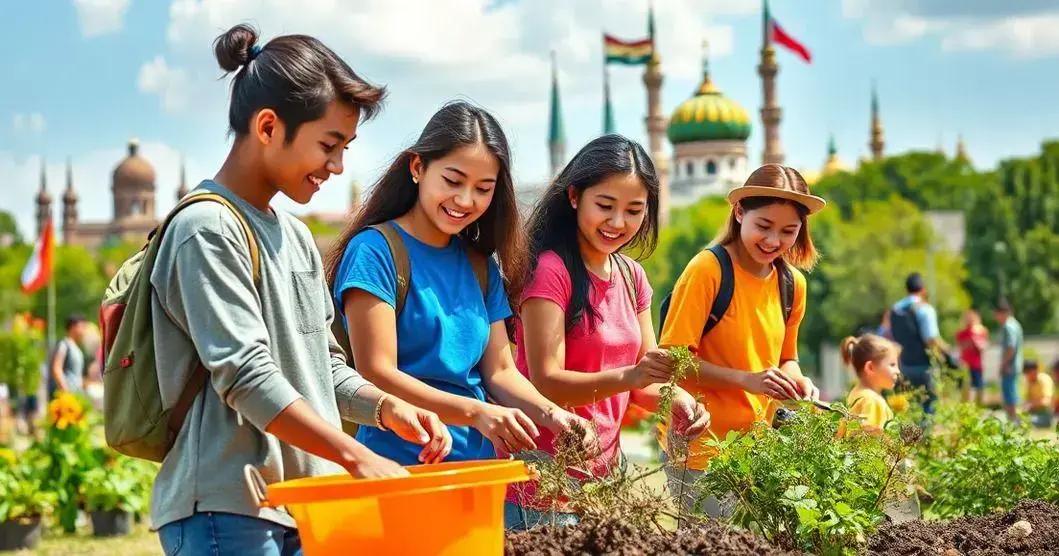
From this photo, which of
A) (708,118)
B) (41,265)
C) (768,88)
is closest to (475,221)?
(41,265)

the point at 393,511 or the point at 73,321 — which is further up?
the point at 73,321

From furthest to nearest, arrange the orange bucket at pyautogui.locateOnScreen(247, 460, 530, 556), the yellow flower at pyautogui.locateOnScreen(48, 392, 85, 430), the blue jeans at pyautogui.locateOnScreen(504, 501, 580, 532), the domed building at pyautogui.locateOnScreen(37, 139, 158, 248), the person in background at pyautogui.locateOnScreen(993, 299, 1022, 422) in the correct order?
the domed building at pyautogui.locateOnScreen(37, 139, 158, 248), the person in background at pyautogui.locateOnScreen(993, 299, 1022, 422), the yellow flower at pyautogui.locateOnScreen(48, 392, 85, 430), the blue jeans at pyautogui.locateOnScreen(504, 501, 580, 532), the orange bucket at pyautogui.locateOnScreen(247, 460, 530, 556)

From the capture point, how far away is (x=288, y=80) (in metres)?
2.74

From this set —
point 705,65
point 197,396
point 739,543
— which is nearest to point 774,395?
point 739,543

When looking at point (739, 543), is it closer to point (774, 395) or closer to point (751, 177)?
point (774, 395)

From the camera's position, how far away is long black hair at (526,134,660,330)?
13.1 feet

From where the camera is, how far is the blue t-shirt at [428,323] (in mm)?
3443

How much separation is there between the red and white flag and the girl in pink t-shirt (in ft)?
73.3

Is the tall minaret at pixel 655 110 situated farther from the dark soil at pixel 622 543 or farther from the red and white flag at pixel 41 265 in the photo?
the dark soil at pixel 622 543

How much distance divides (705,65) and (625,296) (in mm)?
106153

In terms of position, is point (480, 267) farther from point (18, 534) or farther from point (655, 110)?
point (655, 110)

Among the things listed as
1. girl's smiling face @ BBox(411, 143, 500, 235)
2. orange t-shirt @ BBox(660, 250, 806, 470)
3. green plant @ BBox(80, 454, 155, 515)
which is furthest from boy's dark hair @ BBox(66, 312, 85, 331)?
girl's smiling face @ BBox(411, 143, 500, 235)

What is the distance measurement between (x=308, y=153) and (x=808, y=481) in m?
1.31

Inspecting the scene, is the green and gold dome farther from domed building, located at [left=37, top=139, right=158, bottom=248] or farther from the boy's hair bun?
the boy's hair bun
